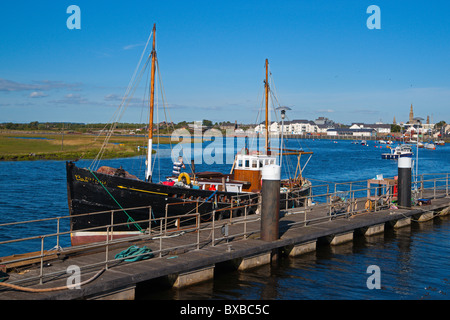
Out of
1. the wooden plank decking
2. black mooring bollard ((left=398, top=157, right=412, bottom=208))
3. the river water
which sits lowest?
the river water

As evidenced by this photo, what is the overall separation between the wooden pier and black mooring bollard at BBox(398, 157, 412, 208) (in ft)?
6.90

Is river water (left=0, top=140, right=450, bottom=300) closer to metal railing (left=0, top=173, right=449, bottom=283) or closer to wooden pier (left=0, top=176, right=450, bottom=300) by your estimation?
wooden pier (left=0, top=176, right=450, bottom=300)

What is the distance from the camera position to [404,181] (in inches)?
1000

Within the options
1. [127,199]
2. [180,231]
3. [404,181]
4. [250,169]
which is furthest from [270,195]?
[404,181]

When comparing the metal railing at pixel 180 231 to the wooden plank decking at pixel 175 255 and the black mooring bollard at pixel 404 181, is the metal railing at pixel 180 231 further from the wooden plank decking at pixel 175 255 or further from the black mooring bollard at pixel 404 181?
the black mooring bollard at pixel 404 181

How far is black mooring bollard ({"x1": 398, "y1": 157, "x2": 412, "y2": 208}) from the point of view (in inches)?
993

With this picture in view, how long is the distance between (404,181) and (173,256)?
15.8 m

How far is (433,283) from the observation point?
16938 millimetres

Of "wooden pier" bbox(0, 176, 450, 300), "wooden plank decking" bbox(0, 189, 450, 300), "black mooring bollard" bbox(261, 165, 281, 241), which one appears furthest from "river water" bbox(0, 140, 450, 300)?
"black mooring bollard" bbox(261, 165, 281, 241)

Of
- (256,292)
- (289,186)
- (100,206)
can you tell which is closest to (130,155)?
(289,186)

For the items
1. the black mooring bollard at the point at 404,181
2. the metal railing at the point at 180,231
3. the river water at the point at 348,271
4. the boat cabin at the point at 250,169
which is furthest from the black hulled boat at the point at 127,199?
the black mooring bollard at the point at 404,181

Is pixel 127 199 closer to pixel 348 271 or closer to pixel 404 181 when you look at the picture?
pixel 348 271
